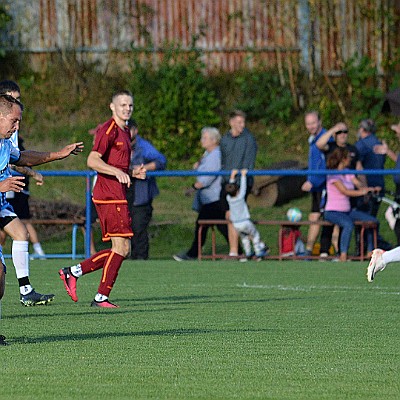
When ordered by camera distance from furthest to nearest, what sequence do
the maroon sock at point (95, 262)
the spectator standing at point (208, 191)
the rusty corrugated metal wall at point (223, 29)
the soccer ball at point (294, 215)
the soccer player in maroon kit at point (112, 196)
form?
the rusty corrugated metal wall at point (223, 29) < the soccer ball at point (294, 215) < the spectator standing at point (208, 191) < the maroon sock at point (95, 262) < the soccer player in maroon kit at point (112, 196)

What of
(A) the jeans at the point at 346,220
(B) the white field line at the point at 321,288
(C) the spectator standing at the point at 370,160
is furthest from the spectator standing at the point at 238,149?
(B) the white field line at the point at 321,288

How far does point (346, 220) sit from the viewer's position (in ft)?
54.1

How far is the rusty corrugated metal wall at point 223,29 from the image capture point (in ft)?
86.3

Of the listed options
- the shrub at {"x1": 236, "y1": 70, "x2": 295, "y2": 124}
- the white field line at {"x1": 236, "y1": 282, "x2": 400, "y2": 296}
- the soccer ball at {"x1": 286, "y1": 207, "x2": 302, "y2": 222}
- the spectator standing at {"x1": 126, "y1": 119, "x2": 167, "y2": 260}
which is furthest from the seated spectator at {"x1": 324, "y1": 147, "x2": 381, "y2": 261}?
the shrub at {"x1": 236, "y1": 70, "x2": 295, "y2": 124}

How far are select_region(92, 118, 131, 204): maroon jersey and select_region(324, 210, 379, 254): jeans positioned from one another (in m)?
6.38

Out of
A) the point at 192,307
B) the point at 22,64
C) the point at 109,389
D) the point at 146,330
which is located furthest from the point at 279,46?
the point at 109,389

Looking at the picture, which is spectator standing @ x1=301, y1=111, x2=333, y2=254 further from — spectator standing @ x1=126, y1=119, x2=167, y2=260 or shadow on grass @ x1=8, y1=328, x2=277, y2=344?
shadow on grass @ x1=8, y1=328, x2=277, y2=344

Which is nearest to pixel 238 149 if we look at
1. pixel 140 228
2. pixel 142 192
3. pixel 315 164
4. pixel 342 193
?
pixel 315 164

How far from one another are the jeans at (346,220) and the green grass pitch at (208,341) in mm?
3120

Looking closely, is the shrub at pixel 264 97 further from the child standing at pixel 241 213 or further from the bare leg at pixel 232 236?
the child standing at pixel 241 213

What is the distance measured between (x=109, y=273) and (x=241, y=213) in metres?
6.69

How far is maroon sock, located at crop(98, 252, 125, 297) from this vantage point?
1026 cm

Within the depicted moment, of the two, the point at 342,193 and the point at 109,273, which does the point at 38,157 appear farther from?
the point at 342,193

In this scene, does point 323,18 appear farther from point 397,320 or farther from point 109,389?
point 109,389
